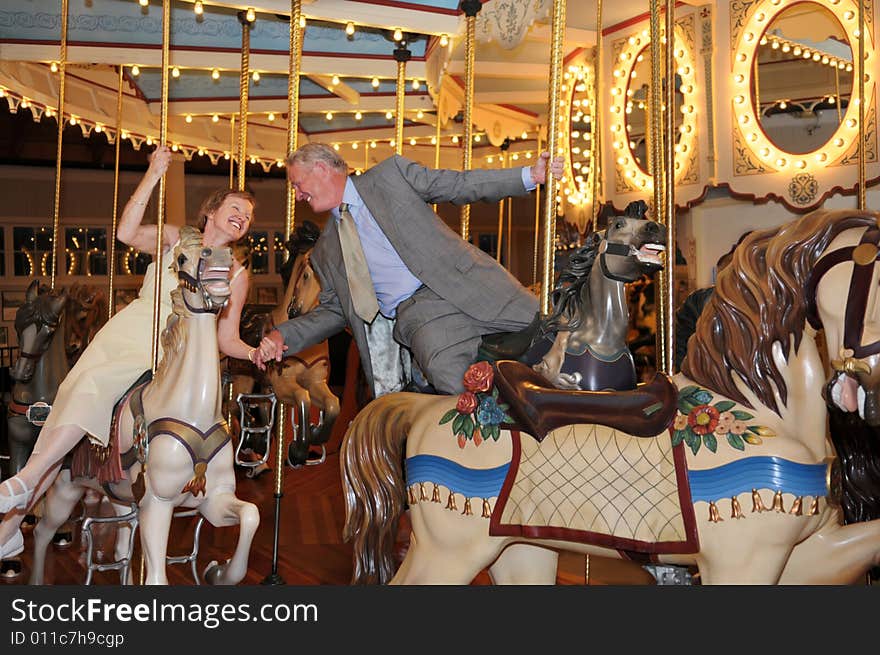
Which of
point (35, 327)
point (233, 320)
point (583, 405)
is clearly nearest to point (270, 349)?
point (233, 320)

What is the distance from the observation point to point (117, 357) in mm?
3484

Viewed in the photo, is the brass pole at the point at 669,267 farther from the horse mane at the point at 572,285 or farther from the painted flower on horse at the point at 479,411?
the painted flower on horse at the point at 479,411

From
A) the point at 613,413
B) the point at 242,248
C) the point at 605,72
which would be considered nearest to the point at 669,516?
the point at 613,413

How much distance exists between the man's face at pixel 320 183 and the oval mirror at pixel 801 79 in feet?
13.0

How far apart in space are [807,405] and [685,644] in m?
0.66

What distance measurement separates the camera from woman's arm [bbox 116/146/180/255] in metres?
3.32

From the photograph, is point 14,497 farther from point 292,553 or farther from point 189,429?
point 292,553

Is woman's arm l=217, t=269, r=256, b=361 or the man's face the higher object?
the man's face

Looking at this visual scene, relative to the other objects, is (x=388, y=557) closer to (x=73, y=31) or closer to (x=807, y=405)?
(x=807, y=405)

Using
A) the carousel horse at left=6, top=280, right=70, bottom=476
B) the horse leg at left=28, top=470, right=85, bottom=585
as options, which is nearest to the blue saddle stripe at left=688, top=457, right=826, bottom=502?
the horse leg at left=28, top=470, right=85, bottom=585

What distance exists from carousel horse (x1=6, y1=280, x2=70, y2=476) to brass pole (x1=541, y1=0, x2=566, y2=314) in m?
3.37

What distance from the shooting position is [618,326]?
266 cm

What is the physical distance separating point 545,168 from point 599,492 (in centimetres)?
102

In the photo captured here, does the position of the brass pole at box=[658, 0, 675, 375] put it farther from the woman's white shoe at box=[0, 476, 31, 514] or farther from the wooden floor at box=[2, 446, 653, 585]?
the woman's white shoe at box=[0, 476, 31, 514]
